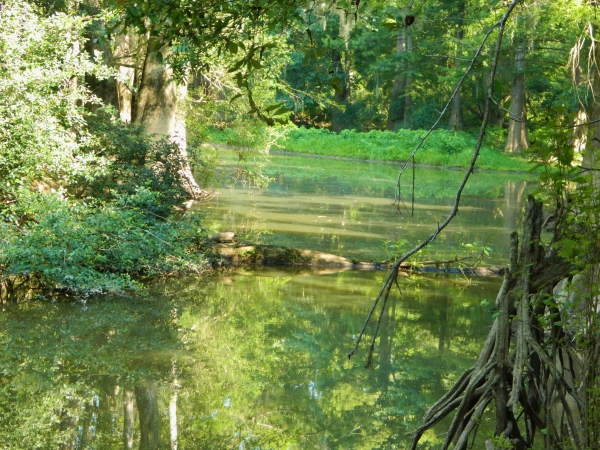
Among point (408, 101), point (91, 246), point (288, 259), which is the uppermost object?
point (408, 101)

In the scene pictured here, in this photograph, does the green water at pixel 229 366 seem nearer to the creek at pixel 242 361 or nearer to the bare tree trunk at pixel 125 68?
the creek at pixel 242 361

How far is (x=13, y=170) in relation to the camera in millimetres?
11469

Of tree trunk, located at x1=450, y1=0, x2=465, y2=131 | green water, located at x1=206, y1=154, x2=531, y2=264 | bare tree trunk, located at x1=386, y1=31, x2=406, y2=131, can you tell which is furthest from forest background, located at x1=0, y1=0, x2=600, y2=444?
bare tree trunk, located at x1=386, y1=31, x2=406, y2=131

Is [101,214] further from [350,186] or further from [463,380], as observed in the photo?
[350,186]

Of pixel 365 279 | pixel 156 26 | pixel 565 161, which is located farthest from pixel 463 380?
pixel 365 279

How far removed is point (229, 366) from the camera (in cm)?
809

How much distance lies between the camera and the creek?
6371 mm

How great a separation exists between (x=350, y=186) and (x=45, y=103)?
1547 centimetres

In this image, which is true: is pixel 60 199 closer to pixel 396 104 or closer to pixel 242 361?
pixel 242 361

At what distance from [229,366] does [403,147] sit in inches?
1241

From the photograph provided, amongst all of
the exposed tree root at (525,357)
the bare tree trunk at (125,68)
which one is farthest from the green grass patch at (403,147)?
the exposed tree root at (525,357)

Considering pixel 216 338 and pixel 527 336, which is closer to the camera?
pixel 527 336

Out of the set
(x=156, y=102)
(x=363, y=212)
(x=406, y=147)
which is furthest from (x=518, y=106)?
(x=156, y=102)

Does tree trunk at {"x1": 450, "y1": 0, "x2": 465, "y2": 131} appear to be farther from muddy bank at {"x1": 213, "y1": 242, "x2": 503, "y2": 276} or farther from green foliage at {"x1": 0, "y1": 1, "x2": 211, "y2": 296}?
green foliage at {"x1": 0, "y1": 1, "x2": 211, "y2": 296}
